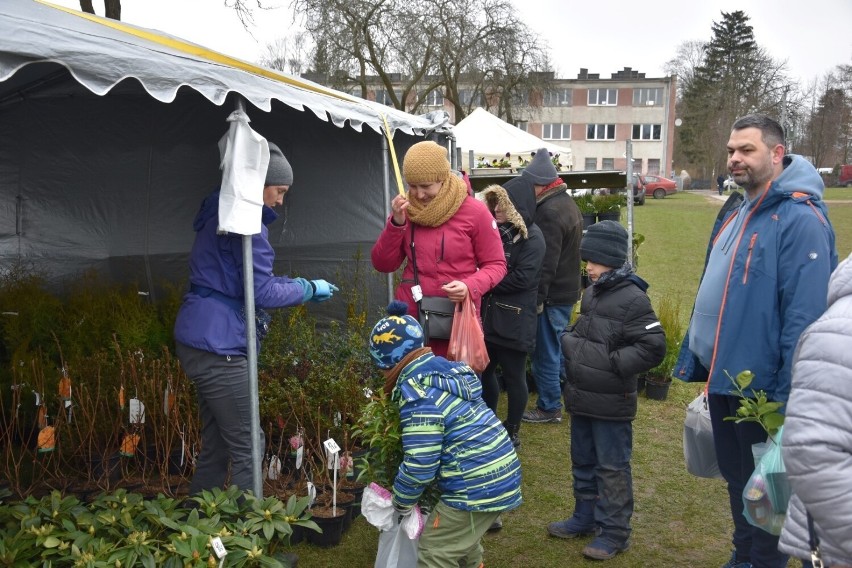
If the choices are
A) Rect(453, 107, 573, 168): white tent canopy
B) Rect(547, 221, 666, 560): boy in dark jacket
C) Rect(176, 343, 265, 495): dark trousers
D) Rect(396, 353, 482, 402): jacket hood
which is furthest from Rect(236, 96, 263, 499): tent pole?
Rect(453, 107, 573, 168): white tent canopy

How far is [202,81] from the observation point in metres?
2.90

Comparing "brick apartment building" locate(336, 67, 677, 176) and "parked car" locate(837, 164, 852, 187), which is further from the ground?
"brick apartment building" locate(336, 67, 677, 176)

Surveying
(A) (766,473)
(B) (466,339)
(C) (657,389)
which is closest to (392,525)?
(B) (466,339)

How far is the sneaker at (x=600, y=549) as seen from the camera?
136 inches

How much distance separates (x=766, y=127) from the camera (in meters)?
2.78

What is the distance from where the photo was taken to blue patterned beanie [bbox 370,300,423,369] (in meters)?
2.68

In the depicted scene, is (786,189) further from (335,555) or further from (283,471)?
(283,471)

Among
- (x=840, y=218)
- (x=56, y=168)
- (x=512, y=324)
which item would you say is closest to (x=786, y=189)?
(x=512, y=324)

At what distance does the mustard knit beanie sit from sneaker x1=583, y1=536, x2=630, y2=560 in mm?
1834

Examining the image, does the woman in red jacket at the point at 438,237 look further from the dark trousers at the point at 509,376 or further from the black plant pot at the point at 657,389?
the black plant pot at the point at 657,389

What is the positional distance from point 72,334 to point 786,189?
4.02 metres

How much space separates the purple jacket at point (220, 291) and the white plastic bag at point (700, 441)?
5.87 feet

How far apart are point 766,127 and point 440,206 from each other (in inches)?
57.4

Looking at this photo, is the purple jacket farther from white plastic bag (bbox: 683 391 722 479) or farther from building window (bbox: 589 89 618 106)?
building window (bbox: 589 89 618 106)
